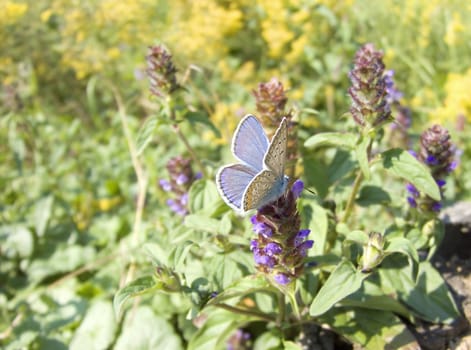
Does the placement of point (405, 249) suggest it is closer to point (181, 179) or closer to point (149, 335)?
point (181, 179)

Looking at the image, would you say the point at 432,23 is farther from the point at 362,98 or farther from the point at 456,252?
the point at 362,98

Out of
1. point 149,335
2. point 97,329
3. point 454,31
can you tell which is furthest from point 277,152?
point 454,31

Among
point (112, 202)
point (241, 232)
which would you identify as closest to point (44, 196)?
point (112, 202)

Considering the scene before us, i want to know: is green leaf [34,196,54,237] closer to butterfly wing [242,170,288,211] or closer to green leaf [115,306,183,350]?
green leaf [115,306,183,350]

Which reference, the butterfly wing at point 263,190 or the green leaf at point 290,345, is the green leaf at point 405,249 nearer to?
the butterfly wing at point 263,190

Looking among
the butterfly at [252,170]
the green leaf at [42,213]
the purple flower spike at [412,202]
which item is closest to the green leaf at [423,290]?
the purple flower spike at [412,202]
